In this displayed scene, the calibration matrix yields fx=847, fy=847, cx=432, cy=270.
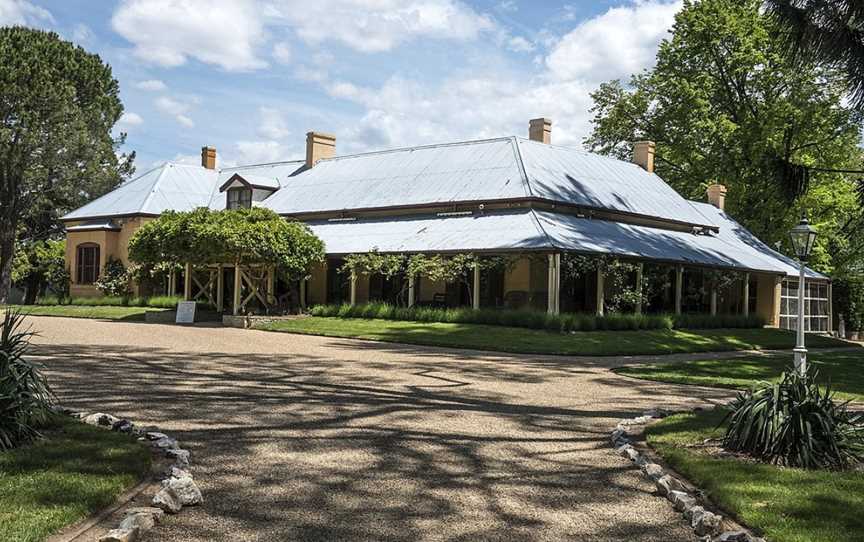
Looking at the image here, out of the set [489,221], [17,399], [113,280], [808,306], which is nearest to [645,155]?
[808,306]

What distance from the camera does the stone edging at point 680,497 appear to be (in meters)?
5.06

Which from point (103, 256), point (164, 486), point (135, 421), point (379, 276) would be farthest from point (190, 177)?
point (164, 486)

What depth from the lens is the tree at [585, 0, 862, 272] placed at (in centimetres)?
3541

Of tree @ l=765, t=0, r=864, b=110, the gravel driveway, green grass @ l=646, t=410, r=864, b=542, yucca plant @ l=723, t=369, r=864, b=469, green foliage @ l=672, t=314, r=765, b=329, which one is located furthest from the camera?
green foliage @ l=672, t=314, r=765, b=329

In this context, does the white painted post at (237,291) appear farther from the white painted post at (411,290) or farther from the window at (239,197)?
the window at (239,197)

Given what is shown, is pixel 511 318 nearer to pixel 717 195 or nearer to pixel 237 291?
pixel 237 291

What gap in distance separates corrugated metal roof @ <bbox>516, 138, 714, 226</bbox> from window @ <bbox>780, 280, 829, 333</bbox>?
4.43 meters

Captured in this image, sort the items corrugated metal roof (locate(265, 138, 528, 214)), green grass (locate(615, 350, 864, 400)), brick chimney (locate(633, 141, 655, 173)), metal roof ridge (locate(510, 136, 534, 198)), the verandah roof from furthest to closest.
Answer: brick chimney (locate(633, 141, 655, 173)) < corrugated metal roof (locate(265, 138, 528, 214)) < metal roof ridge (locate(510, 136, 534, 198)) < the verandah roof < green grass (locate(615, 350, 864, 400))

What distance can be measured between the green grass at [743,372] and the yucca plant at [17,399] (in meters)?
9.34

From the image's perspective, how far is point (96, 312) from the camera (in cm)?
2900

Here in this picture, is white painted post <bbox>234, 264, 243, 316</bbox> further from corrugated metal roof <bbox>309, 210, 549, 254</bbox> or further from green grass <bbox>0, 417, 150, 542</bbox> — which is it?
green grass <bbox>0, 417, 150, 542</bbox>

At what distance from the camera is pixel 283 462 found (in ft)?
22.1

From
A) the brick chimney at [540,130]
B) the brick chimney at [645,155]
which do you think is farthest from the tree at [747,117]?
the brick chimney at [540,130]

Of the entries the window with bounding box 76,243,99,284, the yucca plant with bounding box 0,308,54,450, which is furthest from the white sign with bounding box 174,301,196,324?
the yucca plant with bounding box 0,308,54,450
